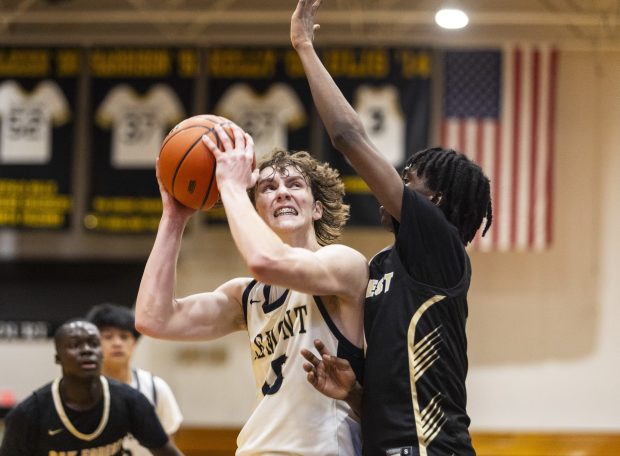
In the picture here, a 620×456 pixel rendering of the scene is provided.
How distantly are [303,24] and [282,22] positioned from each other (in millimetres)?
9033

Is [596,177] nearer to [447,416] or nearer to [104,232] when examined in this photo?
[104,232]

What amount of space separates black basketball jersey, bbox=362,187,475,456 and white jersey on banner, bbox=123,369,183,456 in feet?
11.6

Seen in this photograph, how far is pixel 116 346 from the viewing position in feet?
22.6

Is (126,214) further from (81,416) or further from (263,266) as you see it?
(263,266)

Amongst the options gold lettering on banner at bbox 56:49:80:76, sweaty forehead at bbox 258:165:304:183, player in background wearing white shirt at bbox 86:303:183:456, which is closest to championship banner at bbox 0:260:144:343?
gold lettering on banner at bbox 56:49:80:76

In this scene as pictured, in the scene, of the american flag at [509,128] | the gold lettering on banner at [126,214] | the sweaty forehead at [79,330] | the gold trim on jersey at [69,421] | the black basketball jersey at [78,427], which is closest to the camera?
the black basketball jersey at [78,427]

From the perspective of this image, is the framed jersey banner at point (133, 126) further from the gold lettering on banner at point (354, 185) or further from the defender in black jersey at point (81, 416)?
the defender in black jersey at point (81, 416)

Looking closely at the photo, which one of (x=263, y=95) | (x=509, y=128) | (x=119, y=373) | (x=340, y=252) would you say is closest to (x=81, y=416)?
(x=119, y=373)

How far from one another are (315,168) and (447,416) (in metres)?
1.27

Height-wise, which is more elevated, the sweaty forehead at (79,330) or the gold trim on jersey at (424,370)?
the sweaty forehead at (79,330)

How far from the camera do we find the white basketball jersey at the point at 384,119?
36.0 ft

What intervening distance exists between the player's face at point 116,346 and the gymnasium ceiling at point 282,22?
570 centimetres

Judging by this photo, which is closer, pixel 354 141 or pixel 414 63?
pixel 354 141

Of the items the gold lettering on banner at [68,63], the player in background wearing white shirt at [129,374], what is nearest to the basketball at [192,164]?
the player in background wearing white shirt at [129,374]
